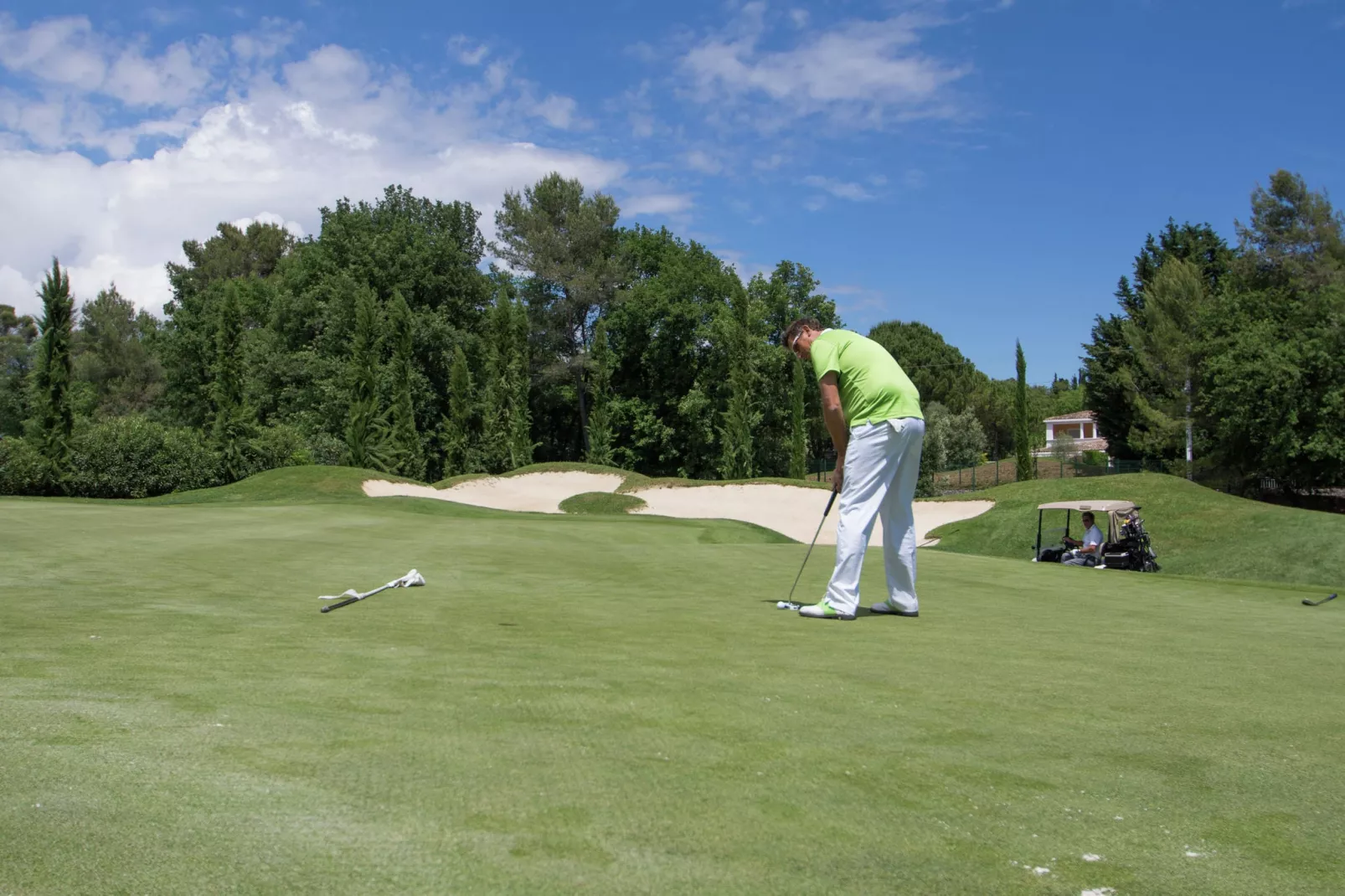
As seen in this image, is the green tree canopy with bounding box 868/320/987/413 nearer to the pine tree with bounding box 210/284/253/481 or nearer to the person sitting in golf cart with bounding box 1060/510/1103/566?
the pine tree with bounding box 210/284/253/481

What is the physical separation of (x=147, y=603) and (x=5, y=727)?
352 cm

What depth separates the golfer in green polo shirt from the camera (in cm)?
688

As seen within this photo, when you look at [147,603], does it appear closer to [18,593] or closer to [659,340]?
[18,593]

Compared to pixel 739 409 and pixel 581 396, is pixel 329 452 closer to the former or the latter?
pixel 581 396

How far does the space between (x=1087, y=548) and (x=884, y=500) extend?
12126mm

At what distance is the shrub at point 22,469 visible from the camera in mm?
32250

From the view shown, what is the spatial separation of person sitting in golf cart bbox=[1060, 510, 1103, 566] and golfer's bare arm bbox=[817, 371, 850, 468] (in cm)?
1131

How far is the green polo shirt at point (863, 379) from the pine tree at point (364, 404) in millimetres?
38025

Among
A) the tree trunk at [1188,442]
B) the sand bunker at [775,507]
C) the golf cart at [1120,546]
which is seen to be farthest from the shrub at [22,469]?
the tree trunk at [1188,442]

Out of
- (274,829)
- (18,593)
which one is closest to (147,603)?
(18,593)

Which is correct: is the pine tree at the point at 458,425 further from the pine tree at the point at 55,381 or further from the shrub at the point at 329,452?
the pine tree at the point at 55,381

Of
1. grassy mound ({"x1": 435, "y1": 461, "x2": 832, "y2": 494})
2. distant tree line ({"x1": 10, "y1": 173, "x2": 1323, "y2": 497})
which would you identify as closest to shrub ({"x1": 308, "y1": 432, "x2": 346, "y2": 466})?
distant tree line ({"x1": 10, "y1": 173, "x2": 1323, "y2": 497})

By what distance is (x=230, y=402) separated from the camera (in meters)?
37.6

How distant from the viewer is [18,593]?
6.01 meters
